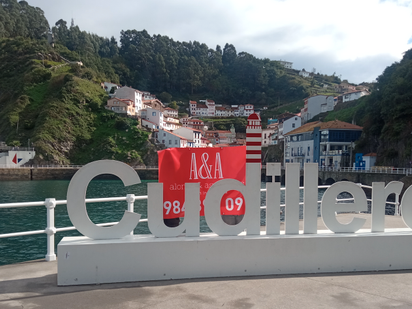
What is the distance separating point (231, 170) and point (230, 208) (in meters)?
0.68

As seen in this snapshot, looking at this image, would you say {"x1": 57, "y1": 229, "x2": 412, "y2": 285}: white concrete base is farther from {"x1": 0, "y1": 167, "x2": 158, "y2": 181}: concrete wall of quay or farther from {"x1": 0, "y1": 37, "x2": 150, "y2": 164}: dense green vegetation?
{"x1": 0, "y1": 37, "x2": 150, "y2": 164}: dense green vegetation

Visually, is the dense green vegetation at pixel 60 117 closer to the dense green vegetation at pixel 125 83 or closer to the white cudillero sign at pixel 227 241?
the dense green vegetation at pixel 125 83

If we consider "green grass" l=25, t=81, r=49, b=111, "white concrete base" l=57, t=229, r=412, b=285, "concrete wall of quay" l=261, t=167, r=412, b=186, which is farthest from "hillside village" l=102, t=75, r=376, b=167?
"white concrete base" l=57, t=229, r=412, b=285

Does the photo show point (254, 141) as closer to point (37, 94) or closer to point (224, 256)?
point (224, 256)

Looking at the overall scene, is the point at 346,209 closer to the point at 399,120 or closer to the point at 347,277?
the point at 347,277

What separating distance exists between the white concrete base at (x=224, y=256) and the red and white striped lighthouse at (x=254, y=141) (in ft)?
4.31

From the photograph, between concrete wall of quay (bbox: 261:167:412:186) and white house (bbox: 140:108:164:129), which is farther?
white house (bbox: 140:108:164:129)

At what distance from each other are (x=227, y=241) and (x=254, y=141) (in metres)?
1.81

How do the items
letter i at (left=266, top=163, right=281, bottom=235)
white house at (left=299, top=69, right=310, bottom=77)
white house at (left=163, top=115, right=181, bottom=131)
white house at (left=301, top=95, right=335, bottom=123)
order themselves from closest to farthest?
letter i at (left=266, top=163, right=281, bottom=235), white house at (left=301, top=95, right=335, bottom=123), white house at (left=163, top=115, right=181, bottom=131), white house at (left=299, top=69, right=310, bottom=77)

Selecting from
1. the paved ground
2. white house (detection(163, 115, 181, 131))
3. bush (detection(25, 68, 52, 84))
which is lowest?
the paved ground

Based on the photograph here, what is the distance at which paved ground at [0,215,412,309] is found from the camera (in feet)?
13.0

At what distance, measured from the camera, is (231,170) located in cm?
588

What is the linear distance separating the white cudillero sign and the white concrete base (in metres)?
0.01

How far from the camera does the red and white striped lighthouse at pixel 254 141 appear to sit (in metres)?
5.68
